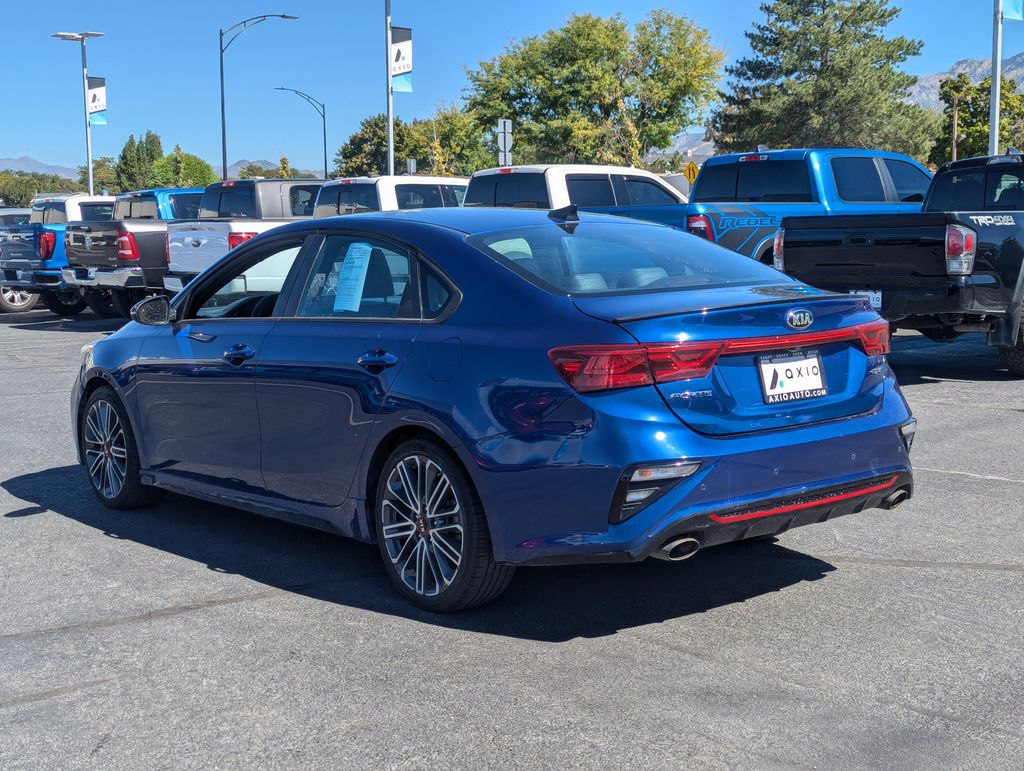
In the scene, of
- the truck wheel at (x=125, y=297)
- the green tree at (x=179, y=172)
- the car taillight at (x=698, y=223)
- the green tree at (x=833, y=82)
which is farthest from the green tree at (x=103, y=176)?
the car taillight at (x=698, y=223)

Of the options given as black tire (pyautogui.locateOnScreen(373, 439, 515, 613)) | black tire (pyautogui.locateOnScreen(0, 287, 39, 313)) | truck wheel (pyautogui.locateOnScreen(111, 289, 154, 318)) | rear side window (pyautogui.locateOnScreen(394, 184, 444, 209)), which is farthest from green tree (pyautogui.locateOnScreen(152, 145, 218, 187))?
black tire (pyautogui.locateOnScreen(373, 439, 515, 613))

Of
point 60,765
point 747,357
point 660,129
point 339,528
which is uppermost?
point 660,129

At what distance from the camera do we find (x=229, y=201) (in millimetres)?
18547

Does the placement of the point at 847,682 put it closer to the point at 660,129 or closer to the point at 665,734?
the point at 665,734

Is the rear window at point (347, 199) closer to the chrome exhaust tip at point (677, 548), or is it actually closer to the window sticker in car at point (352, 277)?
the window sticker in car at point (352, 277)

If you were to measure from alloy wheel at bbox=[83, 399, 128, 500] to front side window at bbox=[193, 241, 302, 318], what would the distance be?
0.89 meters

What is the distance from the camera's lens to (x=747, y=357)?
14.5ft

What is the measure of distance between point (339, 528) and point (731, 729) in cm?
212

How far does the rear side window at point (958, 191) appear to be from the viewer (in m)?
12.9

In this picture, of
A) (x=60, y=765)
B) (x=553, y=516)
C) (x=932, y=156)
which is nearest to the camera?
(x=60, y=765)

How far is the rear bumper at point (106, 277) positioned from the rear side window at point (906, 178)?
35.3ft

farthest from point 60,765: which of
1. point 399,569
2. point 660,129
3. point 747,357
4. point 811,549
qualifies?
point 660,129

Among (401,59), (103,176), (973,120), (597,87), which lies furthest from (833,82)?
(103,176)

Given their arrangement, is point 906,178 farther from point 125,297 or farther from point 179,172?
point 179,172
